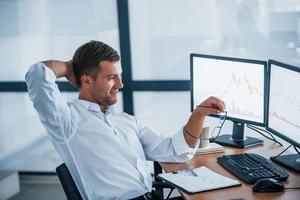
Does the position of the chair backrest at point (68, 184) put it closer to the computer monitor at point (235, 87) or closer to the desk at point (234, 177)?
the desk at point (234, 177)

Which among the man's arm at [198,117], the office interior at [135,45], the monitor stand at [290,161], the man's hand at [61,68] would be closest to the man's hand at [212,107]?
the man's arm at [198,117]

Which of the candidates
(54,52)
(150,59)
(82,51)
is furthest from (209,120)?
(82,51)

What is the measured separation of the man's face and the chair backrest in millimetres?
389

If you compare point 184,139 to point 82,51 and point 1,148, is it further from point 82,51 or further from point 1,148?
point 1,148

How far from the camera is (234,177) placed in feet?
7.05

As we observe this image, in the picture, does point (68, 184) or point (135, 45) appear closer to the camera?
point (68, 184)

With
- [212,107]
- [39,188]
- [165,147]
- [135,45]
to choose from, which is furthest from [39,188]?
[212,107]

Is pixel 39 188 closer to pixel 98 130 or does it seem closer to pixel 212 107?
pixel 98 130

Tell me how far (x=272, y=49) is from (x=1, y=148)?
95.5 inches

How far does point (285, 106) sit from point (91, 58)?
0.92 m

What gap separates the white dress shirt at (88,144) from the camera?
6.86ft

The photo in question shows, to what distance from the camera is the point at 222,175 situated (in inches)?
85.7

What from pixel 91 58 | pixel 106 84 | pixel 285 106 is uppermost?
pixel 91 58

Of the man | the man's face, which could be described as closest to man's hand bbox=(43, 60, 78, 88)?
the man
